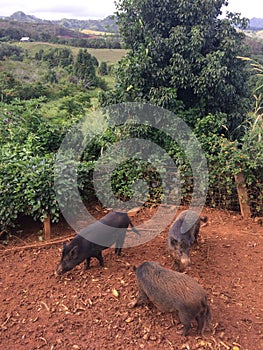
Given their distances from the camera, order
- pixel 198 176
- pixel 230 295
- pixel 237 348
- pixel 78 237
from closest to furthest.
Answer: pixel 237 348, pixel 230 295, pixel 78 237, pixel 198 176

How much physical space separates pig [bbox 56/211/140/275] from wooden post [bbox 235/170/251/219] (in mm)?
2228

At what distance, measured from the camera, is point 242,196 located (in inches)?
227

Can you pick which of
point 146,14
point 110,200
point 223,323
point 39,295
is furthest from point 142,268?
point 146,14

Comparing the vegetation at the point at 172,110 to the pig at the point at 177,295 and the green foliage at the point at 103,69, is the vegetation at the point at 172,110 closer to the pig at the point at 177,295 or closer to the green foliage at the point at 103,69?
the pig at the point at 177,295

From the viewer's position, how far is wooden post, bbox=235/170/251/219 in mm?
5652

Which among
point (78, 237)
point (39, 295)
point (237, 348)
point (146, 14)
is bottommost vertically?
point (39, 295)

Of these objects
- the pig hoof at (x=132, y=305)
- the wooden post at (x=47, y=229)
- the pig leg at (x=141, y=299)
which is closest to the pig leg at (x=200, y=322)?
the pig leg at (x=141, y=299)

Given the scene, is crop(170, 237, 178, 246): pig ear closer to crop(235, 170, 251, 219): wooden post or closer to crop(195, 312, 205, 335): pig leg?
crop(195, 312, 205, 335): pig leg

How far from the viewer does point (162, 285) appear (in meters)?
3.32

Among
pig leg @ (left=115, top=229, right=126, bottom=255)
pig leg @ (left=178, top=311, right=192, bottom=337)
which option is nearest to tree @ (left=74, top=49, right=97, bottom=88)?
pig leg @ (left=115, top=229, right=126, bottom=255)

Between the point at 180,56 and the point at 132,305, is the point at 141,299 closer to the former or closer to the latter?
the point at 132,305

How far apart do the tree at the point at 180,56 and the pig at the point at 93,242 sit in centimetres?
334

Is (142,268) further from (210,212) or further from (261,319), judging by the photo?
(210,212)

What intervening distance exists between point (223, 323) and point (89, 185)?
3489 millimetres
